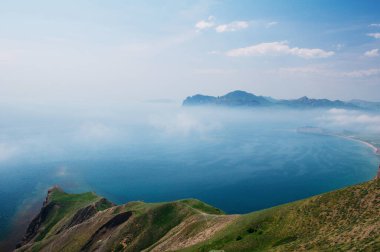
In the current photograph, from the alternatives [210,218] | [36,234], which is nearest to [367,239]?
[210,218]

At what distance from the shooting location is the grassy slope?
43469 mm

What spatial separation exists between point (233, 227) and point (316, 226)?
21.4 m

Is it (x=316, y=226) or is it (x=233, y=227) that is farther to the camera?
(x=233, y=227)

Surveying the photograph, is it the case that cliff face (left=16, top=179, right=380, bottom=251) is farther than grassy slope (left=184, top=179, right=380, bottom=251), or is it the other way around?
cliff face (left=16, top=179, right=380, bottom=251)

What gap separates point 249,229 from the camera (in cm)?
6425

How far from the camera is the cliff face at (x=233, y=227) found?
47.3m

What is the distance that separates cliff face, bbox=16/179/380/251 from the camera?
155 ft

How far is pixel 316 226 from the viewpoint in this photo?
176ft

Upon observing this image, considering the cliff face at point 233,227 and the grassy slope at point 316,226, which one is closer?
the grassy slope at point 316,226

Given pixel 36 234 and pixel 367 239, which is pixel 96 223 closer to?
pixel 36 234

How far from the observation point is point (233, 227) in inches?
2761

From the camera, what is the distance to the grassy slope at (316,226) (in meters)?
43.5

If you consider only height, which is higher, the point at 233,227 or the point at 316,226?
the point at 316,226

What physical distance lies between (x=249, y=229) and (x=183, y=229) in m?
28.5
